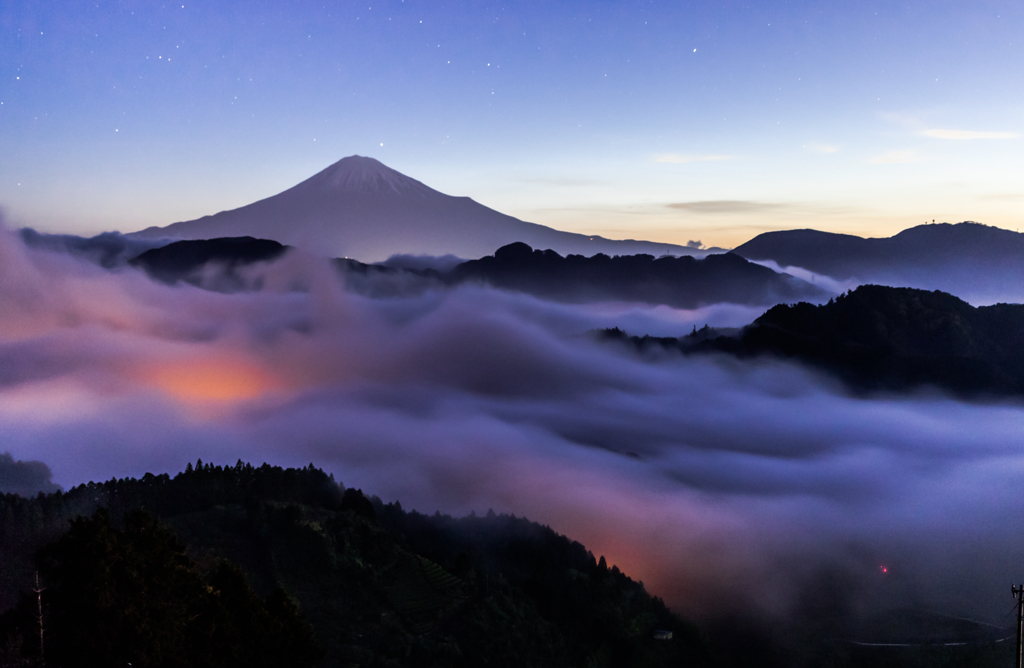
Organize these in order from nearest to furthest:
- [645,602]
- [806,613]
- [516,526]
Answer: [645,602] → [516,526] → [806,613]

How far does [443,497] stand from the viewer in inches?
7623

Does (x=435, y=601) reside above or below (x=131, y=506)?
below

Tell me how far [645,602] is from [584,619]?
674 inches

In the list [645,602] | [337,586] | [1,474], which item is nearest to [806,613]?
[645,602]

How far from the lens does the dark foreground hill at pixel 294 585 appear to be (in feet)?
93.1

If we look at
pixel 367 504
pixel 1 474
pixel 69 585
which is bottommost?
pixel 1 474

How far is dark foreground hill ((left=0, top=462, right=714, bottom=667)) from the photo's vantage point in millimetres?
28375

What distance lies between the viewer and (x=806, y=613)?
151 metres

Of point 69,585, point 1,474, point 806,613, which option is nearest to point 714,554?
point 806,613

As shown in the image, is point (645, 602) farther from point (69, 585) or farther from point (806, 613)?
point (69, 585)

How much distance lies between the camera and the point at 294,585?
81.9 meters

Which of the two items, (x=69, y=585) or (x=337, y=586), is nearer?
(x=69, y=585)

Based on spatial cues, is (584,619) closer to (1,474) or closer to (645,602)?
(645,602)

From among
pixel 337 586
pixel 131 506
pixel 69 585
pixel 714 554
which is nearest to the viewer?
pixel 69 585
